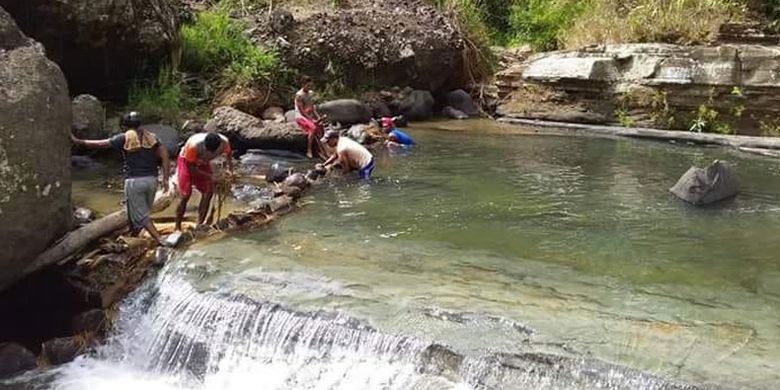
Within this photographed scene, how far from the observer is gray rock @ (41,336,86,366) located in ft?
24.2

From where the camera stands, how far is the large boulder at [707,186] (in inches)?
412

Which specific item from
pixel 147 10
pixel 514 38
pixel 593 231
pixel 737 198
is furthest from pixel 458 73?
pixel 593 231

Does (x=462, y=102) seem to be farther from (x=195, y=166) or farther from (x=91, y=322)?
(x=91, y=322)

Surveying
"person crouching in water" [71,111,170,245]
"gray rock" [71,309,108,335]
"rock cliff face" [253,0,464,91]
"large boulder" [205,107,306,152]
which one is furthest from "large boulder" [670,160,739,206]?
"rock cliff face" [253,0,464,91]

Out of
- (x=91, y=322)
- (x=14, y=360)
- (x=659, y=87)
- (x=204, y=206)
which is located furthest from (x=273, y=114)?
(x=14, y=360)

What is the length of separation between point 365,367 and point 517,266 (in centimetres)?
197

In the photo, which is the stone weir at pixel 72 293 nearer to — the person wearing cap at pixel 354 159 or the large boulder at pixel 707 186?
the person wearing cap at pixel 354 159

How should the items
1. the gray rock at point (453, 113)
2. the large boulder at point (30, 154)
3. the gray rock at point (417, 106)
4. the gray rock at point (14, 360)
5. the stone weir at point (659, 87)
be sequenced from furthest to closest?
the gray rock at point (453, 113)
the gray rock at point (417, 106)
the stone weir at point (659, 87)
the gray rock at point (14, 360)
the large boulder at point (30, 154)

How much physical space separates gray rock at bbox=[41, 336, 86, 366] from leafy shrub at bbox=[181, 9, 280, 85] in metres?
9.73

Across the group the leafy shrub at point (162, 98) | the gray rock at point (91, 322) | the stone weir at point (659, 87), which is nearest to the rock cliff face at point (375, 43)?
the stone weir at point (659, 87)

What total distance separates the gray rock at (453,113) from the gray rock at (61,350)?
46.2 feet

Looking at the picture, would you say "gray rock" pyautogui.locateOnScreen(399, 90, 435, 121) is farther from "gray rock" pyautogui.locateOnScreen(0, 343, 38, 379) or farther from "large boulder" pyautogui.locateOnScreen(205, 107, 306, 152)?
"gray rock" pyautogui.locateOnScreen(0, 343, 38, 379)

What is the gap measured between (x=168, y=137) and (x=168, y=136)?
1.0 inches

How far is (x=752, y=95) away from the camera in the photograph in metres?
15.7
